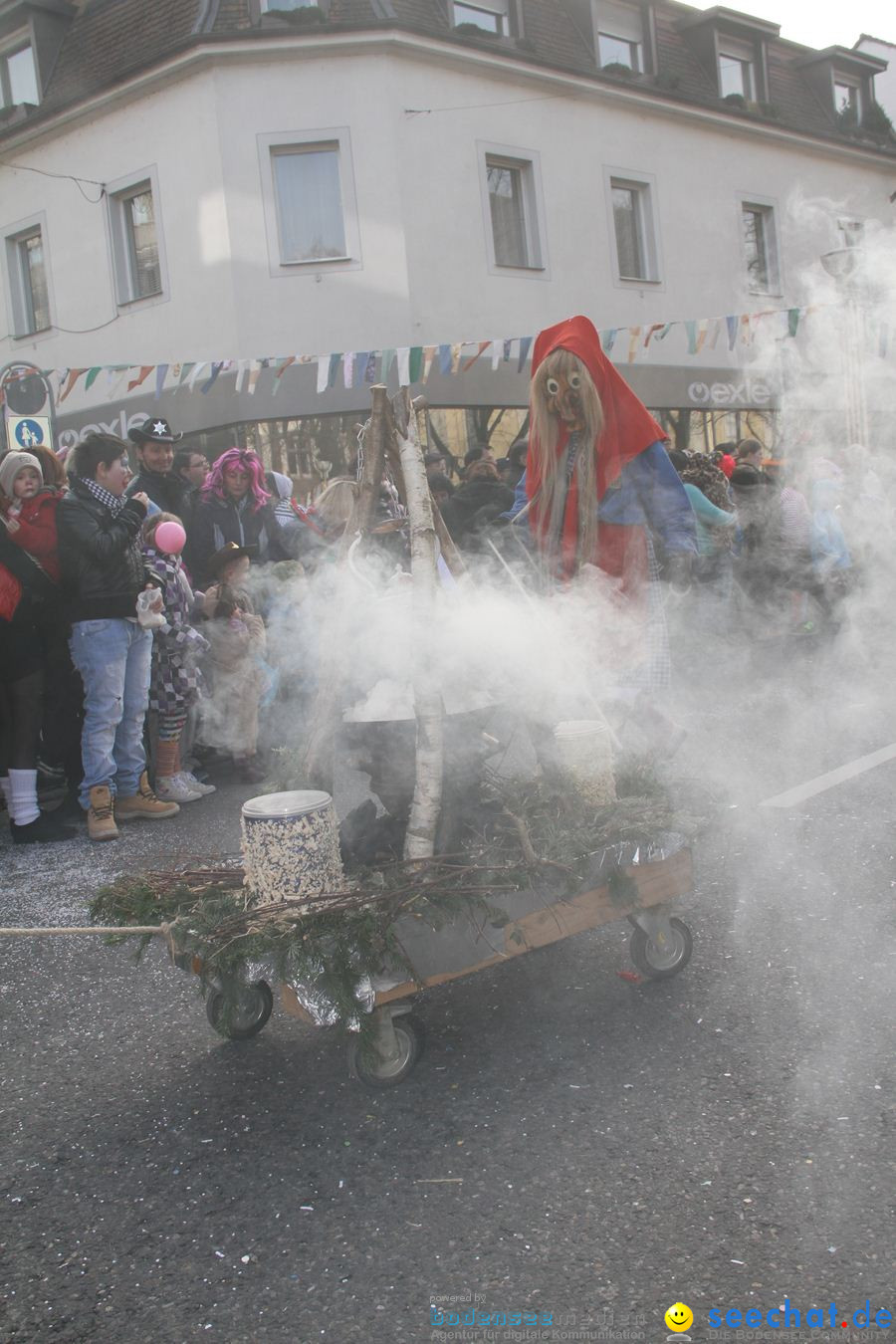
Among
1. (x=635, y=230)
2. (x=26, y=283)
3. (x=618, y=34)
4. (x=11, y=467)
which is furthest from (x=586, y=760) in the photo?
(x=618, y=34)

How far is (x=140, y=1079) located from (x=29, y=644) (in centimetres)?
316

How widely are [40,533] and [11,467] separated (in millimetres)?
352

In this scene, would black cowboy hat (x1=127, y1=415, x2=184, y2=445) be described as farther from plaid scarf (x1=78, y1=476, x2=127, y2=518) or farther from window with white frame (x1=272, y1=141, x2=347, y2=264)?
window with white frame (x1=272, y1=141, x2=347, y2=264)

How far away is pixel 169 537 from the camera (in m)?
5.98

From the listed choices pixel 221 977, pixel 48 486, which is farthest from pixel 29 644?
pixel 221 977

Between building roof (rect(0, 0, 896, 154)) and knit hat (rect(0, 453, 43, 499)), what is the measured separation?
995 cm

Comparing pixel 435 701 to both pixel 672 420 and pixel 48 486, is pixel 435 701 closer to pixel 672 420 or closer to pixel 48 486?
pixel 48 486

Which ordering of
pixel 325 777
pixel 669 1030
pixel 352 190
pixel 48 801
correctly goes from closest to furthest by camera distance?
pixel 669 1030, pixel 325 777, pixel 48 801, pixel 352 190

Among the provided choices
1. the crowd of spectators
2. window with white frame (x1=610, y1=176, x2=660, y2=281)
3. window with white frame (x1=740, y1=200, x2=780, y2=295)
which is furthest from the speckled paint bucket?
window with white frame (x1=740, y1=200, x2=780, y2=295)

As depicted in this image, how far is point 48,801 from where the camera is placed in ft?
20.5

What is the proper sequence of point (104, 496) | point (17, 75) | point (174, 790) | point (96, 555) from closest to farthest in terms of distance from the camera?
point (96, 555) → point (104, 496) → point (174, 790) → point (17, 75)

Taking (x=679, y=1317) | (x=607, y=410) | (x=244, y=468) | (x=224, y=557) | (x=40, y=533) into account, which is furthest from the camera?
(x=244, y=468)

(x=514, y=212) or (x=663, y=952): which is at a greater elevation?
(x=514, y=212)

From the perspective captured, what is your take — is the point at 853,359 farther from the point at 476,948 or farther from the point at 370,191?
the point at 476,948
